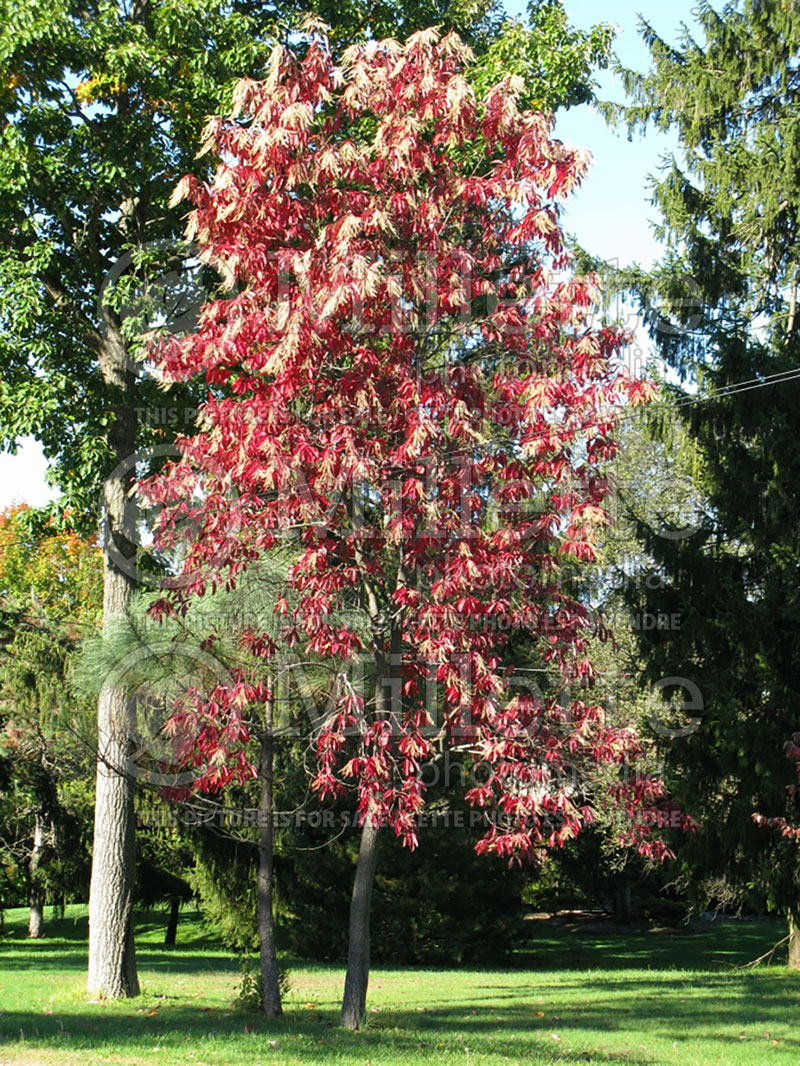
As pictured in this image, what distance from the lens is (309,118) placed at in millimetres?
7309

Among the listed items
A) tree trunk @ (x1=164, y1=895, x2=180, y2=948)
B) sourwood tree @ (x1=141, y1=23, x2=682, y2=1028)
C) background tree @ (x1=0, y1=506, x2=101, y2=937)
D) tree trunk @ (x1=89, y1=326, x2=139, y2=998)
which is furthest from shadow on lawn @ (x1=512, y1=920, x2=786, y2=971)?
sourwood tree @ (x1=141, y1=23, x2=682, y2=1028)

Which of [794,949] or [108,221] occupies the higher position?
[108,221]

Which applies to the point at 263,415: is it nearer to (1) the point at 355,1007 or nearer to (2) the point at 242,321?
(2) the point at 242,321

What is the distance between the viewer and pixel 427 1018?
32.0 feet

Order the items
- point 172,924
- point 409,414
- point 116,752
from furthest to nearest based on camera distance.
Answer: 1. point 172,924
2. point 116,752
3. point 409,414

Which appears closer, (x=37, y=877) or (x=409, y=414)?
(x=409, y=414)

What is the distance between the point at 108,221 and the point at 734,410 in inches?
343

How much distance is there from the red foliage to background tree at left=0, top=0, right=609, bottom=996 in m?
3.24

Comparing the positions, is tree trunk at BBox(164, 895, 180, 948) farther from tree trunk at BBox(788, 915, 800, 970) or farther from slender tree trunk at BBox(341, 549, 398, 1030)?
slender tree trunk at BBox(341, 549, 398, 1030)

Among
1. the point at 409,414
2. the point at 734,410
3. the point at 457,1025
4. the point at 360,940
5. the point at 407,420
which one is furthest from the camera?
the point at 734,410

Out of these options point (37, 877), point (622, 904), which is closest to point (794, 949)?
point (622, 904)

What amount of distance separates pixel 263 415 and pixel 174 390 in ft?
17.6

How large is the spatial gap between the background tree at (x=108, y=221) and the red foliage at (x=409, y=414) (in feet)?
10.6

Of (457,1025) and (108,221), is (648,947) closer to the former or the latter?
(457,1025)
